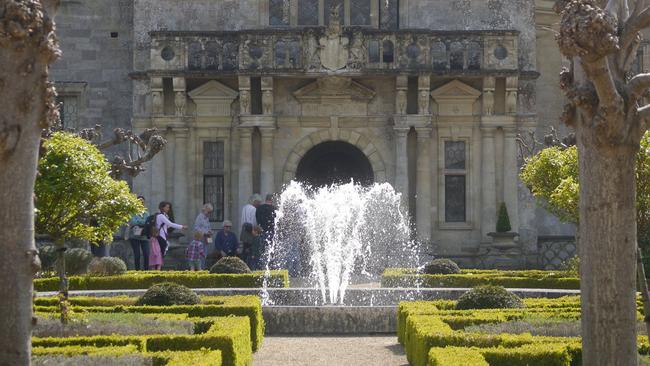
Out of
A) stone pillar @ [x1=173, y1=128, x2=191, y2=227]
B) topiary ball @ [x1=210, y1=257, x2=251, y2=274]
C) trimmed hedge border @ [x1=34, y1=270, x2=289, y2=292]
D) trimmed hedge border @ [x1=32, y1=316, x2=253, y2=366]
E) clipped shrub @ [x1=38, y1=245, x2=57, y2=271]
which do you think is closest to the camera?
trimmed hedge border @ [x1=32, y1=316, x2=253, y2=366]

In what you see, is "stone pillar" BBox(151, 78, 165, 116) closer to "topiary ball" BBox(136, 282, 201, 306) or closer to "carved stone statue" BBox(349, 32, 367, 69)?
"carved stone statue" BBox(349, 32, 367, 69)

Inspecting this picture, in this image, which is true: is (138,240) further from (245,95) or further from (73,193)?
(73,193)

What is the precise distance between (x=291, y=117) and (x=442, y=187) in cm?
413

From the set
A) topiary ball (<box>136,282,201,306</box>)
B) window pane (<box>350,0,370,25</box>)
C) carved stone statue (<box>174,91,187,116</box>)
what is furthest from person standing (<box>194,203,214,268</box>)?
topiary ball (<box>136,282,201,306</box>)

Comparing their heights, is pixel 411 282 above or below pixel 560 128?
below

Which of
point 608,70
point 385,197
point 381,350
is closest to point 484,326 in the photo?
point 381,350

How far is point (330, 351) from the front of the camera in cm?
1572

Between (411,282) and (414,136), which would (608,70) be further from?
(414,136)

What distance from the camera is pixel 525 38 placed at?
97.3ft

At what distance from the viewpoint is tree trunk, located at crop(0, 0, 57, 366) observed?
829cm

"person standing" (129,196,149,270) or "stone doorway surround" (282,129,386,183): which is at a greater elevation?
Result: "stone doorway surround" (282,129,386,183)

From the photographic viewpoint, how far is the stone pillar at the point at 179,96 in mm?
28547

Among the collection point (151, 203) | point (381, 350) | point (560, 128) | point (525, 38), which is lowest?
point (381, 350)

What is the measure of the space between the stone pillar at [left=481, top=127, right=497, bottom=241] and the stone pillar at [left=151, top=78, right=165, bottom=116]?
7.89 m
